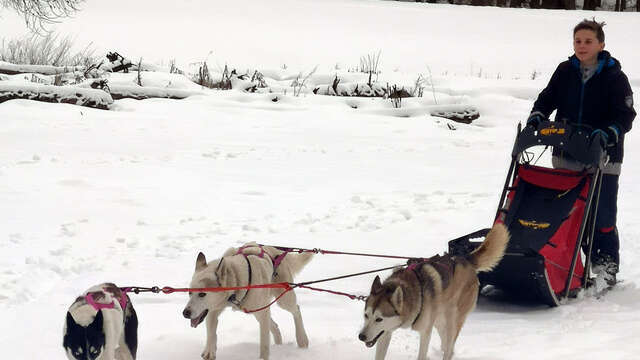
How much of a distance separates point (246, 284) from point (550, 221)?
Answer: 2308mm

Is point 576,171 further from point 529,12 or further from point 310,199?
point 529,12

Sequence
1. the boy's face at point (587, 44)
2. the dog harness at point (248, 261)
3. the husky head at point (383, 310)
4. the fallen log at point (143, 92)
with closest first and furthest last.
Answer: the husky head at point (383, 310) → the dog harness at point (248, 261) → the boy's face at point (587, 44) → the fallen log at point (143, 92)

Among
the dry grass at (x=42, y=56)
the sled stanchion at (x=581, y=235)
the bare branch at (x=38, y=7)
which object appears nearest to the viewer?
the sled stanchion at (x=581, y=235)

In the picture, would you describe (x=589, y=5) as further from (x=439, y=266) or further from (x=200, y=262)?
(x=200, y=262)

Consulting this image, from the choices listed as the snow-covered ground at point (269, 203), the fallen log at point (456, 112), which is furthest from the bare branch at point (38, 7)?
the fallen log at point (456, 112)

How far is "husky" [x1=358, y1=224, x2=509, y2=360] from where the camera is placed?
349cm

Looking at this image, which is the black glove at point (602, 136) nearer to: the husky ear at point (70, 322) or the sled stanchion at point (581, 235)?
the sled stanchion at point (581, 235)

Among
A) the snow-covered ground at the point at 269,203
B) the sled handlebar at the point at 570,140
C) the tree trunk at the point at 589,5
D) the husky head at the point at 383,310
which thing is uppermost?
the tree trunk at the point at 589,5

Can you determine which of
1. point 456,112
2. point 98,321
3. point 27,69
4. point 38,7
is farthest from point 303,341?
point 27,69

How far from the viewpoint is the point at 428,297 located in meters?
3.75

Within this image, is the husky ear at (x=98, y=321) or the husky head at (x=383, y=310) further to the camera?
the husky head at (x=383, y=310)

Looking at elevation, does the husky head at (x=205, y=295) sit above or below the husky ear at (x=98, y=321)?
below

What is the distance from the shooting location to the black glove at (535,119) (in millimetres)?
5230

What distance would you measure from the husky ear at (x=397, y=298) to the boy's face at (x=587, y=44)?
8.05 feet
